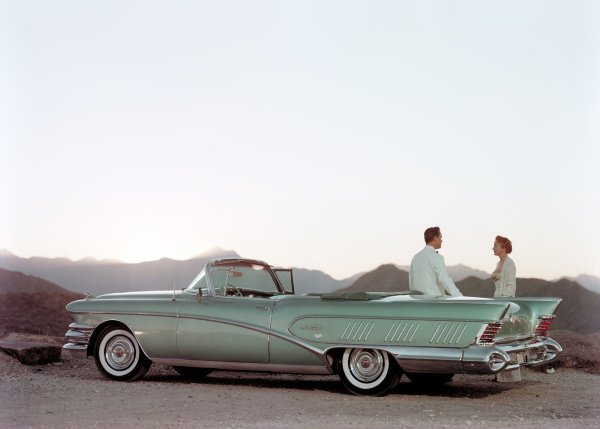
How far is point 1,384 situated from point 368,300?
14.3 ft

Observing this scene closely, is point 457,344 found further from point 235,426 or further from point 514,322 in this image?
point 235,426

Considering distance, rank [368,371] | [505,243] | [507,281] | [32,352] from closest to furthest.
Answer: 1. [368,371]
2. [507,281]
3. [505,243]
4. [32,352]

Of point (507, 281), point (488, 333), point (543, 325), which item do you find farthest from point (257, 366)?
point (507, 281)

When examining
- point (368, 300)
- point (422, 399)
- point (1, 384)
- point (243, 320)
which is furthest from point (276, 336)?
point (1, 384)

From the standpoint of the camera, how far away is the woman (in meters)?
11.6

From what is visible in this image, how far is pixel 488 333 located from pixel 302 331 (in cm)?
196

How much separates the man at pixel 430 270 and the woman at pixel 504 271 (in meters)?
1.22

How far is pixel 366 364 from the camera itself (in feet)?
30.5

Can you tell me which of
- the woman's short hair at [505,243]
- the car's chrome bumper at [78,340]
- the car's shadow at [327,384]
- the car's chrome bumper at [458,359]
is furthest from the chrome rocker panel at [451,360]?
the woman's short hair at [505,243]

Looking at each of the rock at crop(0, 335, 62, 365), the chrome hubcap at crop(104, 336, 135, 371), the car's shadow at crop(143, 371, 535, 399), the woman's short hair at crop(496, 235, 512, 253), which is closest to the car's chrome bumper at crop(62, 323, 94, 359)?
the chrome hubcap at crop(104, 336, 135, 371)

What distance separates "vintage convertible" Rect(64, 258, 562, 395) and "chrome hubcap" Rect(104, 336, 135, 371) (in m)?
0.01

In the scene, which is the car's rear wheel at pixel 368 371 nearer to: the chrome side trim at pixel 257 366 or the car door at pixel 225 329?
the chrome side trim at pixel 257 366

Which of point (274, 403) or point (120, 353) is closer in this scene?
point (274, 403)

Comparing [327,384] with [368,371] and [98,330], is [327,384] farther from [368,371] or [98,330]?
[98,330]
